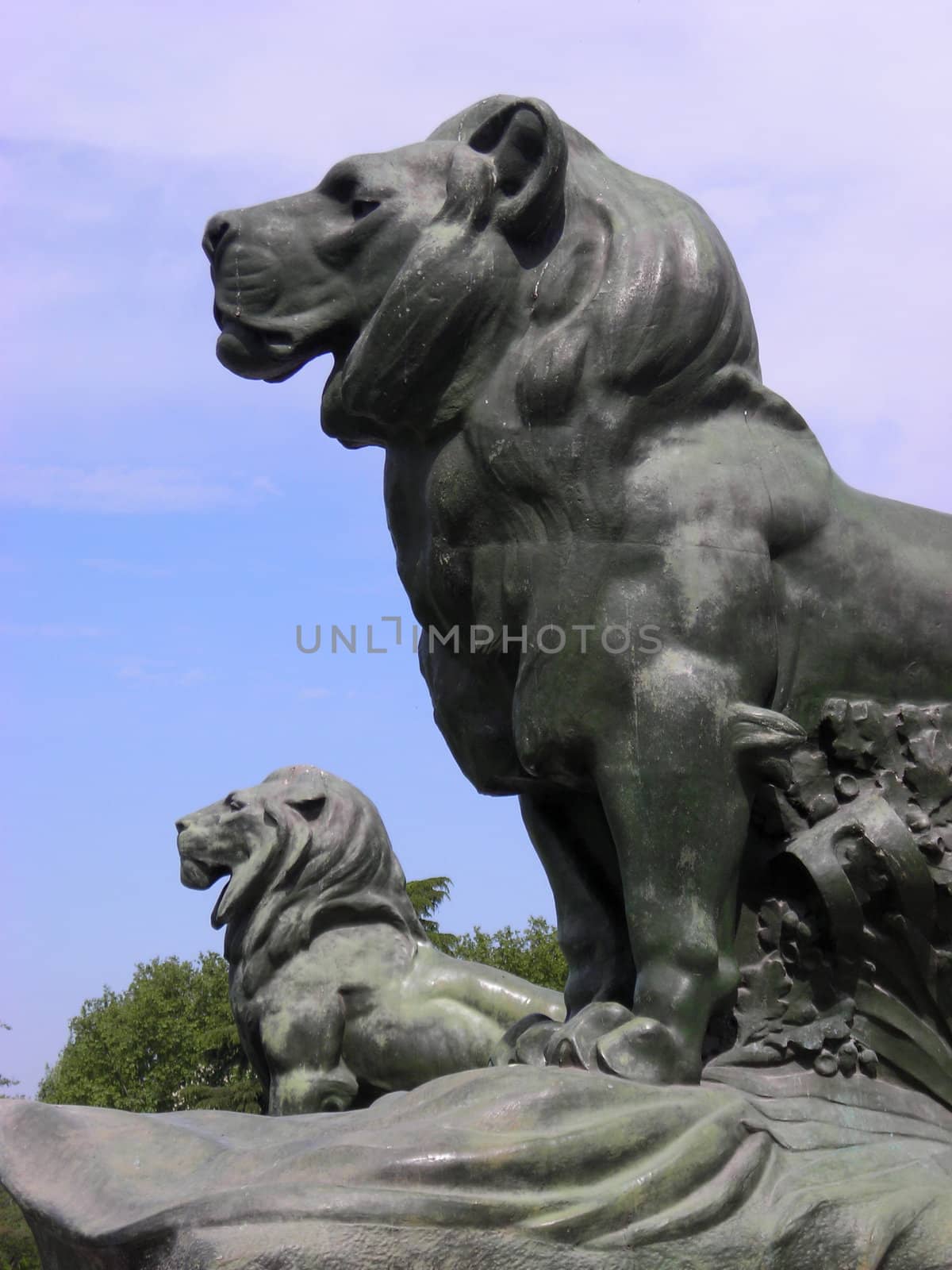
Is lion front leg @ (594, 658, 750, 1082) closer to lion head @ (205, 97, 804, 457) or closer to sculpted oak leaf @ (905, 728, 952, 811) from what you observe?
sculpted oak leaf @ (905, 728, 952, 811)

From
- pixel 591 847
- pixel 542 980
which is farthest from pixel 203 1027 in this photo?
pixel 591 847

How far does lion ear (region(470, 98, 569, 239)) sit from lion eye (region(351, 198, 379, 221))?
0.91 ft

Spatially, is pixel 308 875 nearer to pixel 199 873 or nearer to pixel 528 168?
pixel 199 873

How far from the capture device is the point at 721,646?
3488 mm

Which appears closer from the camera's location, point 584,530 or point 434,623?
point 584,530

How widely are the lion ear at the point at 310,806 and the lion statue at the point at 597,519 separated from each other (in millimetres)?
2747

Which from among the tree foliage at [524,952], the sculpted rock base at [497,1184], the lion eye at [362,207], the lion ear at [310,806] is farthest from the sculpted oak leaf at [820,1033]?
the tree foliage at [524,952]

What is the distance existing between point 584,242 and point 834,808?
4.30 ft

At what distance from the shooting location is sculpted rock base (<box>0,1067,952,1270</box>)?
2.88 metres

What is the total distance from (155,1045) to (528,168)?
22.4 meters

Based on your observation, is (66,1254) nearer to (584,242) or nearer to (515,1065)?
(515,1065)

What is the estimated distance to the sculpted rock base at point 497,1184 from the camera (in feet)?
9.46

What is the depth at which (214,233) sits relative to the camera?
392cm

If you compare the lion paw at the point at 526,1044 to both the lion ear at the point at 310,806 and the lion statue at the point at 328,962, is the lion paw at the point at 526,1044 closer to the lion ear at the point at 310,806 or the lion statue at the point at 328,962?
the lion statue at the point at 328,962
